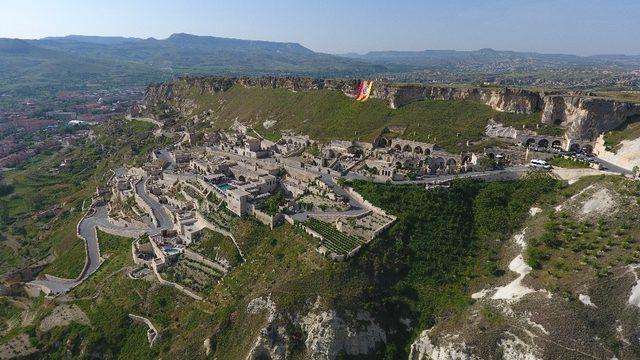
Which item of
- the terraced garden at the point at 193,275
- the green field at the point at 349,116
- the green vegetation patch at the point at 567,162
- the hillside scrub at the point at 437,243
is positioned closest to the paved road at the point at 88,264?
the terraced garden at the point at 193,275

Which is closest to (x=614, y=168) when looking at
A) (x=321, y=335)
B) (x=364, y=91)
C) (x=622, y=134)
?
(x=622, y=134)

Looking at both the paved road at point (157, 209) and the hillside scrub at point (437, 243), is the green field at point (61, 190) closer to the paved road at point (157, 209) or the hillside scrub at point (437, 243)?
the paved road at point (157, 209)

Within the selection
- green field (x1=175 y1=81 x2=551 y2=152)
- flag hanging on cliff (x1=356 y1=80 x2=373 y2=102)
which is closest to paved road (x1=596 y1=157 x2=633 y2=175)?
green field (x1=175 y1=81 x2=551 y2=152)

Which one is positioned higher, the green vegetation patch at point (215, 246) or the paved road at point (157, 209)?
the green vegetation patch at point (215, 246)

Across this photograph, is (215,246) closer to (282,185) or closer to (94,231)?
(282,185)

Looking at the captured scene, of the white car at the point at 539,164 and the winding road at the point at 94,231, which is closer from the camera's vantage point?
the white car at the point at 539,164

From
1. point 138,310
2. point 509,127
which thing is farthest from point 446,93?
point 138,310

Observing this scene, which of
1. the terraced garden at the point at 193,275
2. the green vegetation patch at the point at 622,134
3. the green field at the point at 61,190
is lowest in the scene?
the green field at the point at 61,190
